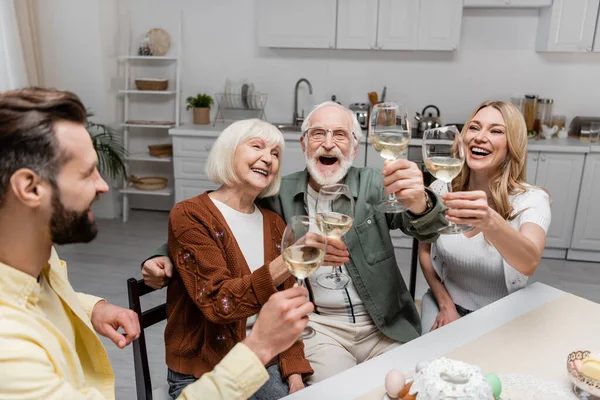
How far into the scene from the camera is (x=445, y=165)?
1.43 meters

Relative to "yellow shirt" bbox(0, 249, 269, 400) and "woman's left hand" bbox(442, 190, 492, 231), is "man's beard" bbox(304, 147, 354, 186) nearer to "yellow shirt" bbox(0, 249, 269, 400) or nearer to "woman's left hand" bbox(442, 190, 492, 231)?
"woman's left hand" bbox(442, 190, 492, 231)

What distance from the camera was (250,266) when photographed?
1.61m

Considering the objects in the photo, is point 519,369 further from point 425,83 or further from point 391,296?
point 425,83

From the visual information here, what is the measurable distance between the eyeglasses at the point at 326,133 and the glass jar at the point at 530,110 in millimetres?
2875

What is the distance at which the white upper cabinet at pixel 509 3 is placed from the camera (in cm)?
393

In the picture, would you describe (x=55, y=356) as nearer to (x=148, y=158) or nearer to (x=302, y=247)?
(x=302, y=247)

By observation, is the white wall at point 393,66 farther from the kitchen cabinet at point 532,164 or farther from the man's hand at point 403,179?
the man's hand at point 403,179

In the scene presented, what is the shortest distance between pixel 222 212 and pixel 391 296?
65 centimetres

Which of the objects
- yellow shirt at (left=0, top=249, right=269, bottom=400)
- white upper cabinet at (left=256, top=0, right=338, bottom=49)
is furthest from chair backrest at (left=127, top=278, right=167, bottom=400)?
white upper cabinet at (left=256, top=0, right=338, bottom=49)

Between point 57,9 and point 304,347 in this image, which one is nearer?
point 304,347

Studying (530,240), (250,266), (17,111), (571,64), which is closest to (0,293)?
(17,111)

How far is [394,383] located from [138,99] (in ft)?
14.3

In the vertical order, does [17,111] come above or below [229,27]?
below

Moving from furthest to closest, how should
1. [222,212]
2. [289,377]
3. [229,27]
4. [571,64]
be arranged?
[229,27]
[571,64]
[222,212]
[289,377]
